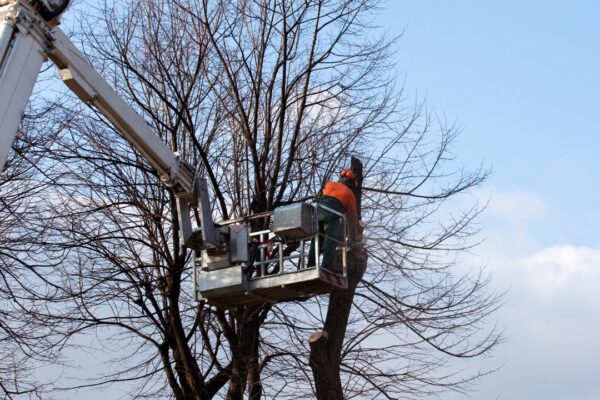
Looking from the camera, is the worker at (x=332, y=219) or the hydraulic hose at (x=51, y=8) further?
the worker at (x=332, y=219)

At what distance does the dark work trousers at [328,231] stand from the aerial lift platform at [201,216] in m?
0.07

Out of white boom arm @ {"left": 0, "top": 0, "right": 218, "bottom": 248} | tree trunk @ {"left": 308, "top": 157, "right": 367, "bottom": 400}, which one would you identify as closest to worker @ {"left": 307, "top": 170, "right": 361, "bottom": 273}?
tree trunk @ {"left": 308, "top": 157, "right": 367, "bottom": 400}

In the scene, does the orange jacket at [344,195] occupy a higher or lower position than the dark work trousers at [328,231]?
higher

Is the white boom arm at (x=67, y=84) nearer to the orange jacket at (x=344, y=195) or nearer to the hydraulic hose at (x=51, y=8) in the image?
the hydraulic hose at (x=51, y=8)

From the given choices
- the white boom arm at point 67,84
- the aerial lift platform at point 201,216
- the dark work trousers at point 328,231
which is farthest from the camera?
the dark work trousers at point 328,231

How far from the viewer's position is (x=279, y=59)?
16.2 m

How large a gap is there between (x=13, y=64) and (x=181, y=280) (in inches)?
276

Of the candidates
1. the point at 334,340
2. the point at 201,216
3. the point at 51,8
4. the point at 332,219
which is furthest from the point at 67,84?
the point at 334,340

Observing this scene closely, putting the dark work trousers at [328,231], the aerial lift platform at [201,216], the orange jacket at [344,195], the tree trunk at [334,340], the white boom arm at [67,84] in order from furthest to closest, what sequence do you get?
the tree trunk at [334,340] < the orange jacket at [344,195] < the dark work trousers at [328,231] < the aerial lift platform at [201,216] < the white boom arm at [67,84]

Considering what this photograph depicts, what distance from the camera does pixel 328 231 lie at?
11.9 meters

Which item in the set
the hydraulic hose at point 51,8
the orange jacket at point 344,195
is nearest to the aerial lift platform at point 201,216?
the hydraulic hose at point 51,8

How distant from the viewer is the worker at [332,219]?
38.5ft

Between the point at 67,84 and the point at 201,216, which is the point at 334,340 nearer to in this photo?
the point at 201,216

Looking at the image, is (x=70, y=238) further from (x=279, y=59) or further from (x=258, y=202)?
(x=279, y=59)
